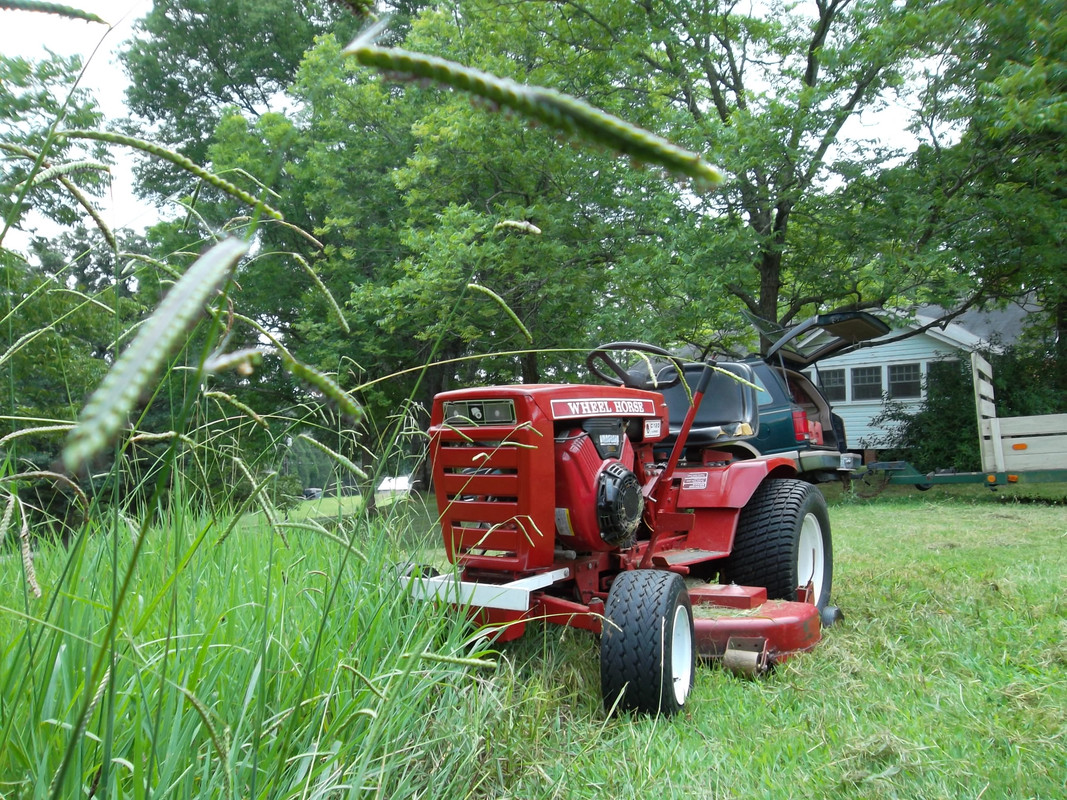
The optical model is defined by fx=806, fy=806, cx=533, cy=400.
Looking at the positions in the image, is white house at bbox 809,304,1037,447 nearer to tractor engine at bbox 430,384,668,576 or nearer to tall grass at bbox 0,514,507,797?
tractor engine at bbox 430,384,668,576

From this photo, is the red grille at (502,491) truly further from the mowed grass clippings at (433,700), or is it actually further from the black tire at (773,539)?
the black tire at (773,539)

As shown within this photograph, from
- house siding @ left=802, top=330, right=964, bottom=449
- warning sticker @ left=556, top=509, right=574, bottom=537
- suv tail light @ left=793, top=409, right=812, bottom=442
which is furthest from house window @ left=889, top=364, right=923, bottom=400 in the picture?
warning sticker @ left=556, top=509, right=574, bottom=537

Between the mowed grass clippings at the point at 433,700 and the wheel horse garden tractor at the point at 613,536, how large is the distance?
0.53 ft

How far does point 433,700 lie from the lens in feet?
7.24

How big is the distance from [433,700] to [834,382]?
2284 centimetres

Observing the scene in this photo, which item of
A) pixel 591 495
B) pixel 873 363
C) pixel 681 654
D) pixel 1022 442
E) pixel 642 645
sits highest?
pixel 873 363

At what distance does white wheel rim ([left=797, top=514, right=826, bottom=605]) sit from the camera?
4447 millimetres

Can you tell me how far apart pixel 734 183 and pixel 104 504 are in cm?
1038

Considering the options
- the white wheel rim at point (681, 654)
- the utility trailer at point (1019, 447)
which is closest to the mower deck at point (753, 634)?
the white wheel rim at point (681, 654)

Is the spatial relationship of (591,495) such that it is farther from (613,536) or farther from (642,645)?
(642,645)

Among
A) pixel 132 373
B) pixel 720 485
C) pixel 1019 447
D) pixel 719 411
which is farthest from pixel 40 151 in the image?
pixel 1019 447

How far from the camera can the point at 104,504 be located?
2361mm

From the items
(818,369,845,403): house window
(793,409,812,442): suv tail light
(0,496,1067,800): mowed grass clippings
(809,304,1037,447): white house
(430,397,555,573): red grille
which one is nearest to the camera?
(0,496,1067,800): mowed grass clippings

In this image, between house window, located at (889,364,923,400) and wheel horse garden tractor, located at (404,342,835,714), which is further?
house window, located at (889,364,923,400)
